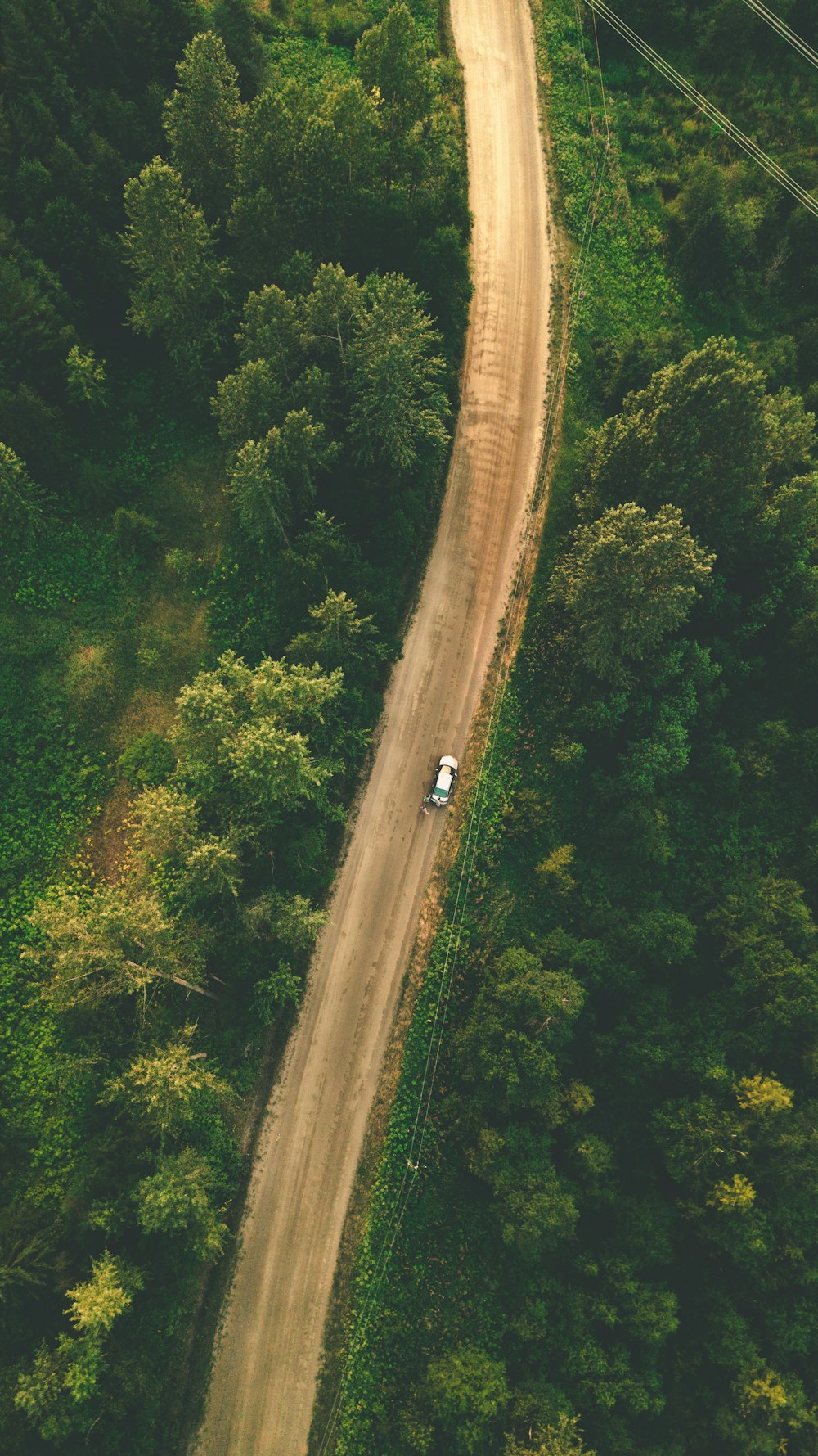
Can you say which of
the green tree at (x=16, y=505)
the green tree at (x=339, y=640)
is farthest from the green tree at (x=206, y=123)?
the green tree at (x=339, y=640)

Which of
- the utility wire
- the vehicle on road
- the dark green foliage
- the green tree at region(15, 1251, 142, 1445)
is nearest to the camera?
the green tree at region(15, 1251, 142, 1445)

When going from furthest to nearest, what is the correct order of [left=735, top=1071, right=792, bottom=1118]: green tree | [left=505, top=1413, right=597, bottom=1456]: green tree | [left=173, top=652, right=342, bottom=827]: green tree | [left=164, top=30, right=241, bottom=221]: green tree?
[left=735, top=1071, right=792, bottom=1118]: green tree
[left=164, top=30, right=241, bottom=221]: green tree
[left=505, top=1413, right=597, bottom=1456]: green tree
[left=173, top=652, right=342, bottom=827]: green tree

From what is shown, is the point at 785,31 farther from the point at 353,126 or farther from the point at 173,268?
the point at 173,268

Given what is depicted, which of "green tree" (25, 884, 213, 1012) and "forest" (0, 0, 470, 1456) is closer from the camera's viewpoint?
"green tree" (25, 884, 213, 1012)

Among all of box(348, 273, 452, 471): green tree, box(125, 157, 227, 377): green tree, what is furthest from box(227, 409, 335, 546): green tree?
box(125, 157, 227, 377): green tree

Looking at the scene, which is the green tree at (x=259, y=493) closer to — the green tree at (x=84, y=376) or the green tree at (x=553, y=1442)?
the green tree at (x=84, y=376)

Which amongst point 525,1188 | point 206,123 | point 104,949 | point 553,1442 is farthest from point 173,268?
point 553,1442

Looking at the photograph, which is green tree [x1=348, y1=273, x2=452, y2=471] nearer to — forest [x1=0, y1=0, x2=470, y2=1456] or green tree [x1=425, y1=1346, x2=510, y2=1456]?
forest [x1=0, y1=0, x2=470, y2=1456]
